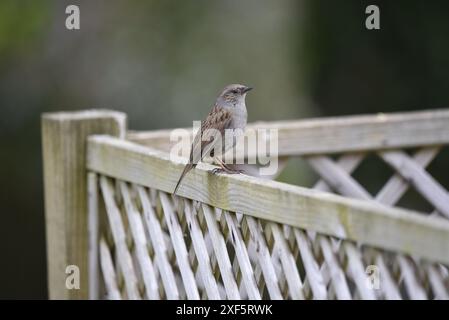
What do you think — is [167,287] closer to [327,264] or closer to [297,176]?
[327,264]

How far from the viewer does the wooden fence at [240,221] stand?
2404mm

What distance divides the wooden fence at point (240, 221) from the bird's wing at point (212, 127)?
0.19 meters

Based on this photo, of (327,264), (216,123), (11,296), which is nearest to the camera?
(327,264)

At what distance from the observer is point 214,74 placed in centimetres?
876

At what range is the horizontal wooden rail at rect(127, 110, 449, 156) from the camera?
4.62 meters

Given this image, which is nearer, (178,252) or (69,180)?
(178,252)

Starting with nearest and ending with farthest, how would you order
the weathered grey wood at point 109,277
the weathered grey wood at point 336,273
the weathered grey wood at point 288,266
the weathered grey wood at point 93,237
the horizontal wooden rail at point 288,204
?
the horizontal wooden rail at point 288,204
the weathered grey wood at point 336,273
the weathered grey wood at point 288,266
the weathered grey wood at point 109,277
the weathered grey wood at point 93,237

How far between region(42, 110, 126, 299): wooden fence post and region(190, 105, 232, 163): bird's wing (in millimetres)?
474

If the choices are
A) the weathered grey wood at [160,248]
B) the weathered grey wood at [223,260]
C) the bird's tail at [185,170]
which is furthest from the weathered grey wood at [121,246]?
the weathered grey wood at [223,260]

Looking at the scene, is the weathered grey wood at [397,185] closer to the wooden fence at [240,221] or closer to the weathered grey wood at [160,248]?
the wooden fence at [240,221]

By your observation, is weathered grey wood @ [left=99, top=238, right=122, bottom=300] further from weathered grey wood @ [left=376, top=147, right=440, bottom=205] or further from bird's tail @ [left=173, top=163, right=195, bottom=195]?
weathered grey wood @ [left=376, top=147, right=440, bottom=205]

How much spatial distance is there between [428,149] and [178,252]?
193 centimetres

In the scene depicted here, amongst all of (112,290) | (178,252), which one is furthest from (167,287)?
(112,290)

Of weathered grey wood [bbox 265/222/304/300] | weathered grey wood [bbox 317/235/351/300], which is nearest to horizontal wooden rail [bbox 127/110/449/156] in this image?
weathered grey wood [bbox 265/222/304/300]
